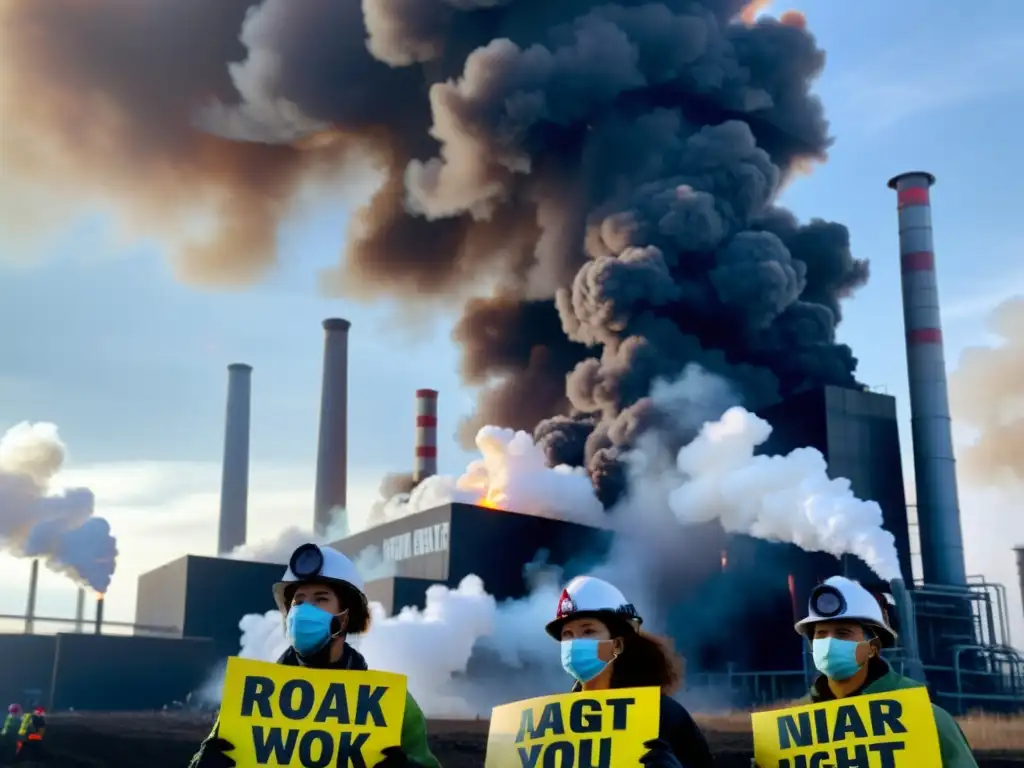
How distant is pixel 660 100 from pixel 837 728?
54.5 metres

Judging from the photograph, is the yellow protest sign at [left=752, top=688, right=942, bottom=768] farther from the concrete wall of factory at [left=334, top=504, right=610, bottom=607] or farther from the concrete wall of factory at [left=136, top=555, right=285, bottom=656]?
the concrete wall of factory at [left=136, top=555, right=285, bottom=656]

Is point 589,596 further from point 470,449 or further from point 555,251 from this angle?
point 470,449

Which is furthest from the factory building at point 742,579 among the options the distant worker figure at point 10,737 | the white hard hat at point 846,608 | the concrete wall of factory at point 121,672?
the white hard hat at point 846,608

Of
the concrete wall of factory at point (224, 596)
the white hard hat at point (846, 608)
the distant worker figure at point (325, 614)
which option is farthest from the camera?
the concrete wall of factory at point (224, 596)

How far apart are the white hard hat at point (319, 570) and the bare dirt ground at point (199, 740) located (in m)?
18.0

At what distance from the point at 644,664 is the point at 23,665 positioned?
1841 inches

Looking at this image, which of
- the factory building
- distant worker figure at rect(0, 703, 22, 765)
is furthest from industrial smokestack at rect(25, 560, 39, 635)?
distant worker figure at rect(0, 703, 22, 765)

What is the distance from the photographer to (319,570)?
4555 millimetres

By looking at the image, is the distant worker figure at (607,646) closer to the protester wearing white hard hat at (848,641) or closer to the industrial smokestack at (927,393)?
the protester wearing white hard hat at (848,641)

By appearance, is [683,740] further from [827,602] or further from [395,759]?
[395,759]

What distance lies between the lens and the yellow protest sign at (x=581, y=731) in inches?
160

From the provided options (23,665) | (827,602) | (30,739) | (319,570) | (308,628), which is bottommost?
(30,739)

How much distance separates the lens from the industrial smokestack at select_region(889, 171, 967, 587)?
45.2 meters

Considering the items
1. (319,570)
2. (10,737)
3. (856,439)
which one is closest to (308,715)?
(319,570)
